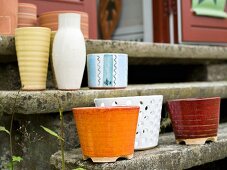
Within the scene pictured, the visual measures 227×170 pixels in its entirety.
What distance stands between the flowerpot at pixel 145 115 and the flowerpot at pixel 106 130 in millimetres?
148

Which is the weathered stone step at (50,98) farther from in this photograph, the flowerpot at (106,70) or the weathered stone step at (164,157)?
the weathered stone step at (164,157)

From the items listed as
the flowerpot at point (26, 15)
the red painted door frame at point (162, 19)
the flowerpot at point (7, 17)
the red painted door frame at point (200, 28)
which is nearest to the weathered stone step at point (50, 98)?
the flowerpot at point (7, 17)

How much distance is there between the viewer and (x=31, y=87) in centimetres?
149

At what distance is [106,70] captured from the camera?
1594 mm

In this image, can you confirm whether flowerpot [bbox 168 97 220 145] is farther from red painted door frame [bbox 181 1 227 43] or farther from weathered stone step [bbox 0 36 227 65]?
red painted door frame [bbox 181 1 227 43]

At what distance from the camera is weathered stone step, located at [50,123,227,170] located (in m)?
1.26

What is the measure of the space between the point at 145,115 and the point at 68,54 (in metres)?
0.33

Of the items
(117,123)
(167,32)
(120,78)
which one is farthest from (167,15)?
(117,123)

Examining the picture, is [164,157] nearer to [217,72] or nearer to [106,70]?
[106,70]

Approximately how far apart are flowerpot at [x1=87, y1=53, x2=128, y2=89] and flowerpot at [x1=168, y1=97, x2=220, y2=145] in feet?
0.75

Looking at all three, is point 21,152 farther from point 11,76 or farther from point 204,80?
point 204,80

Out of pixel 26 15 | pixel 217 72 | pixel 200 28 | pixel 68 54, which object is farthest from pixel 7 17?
pixel 200 28

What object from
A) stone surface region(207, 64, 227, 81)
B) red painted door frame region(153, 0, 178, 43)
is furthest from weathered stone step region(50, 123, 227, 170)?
red painted door frame region(153, 0, 178, 43)

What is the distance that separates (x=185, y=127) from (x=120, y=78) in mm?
301
